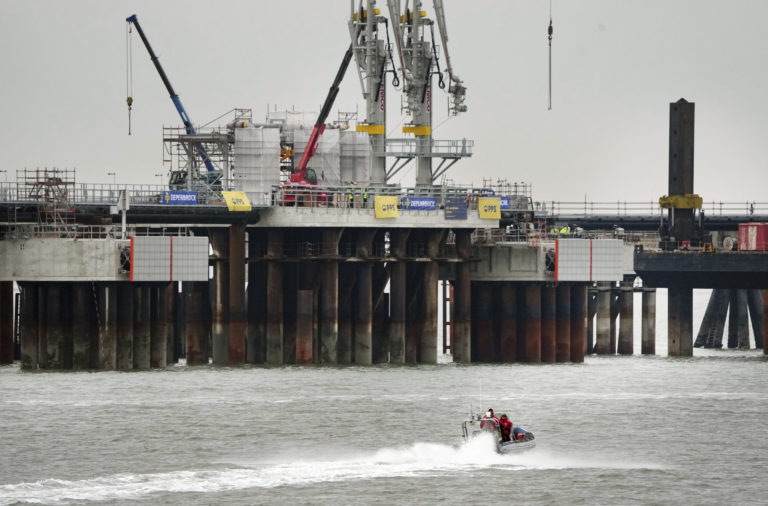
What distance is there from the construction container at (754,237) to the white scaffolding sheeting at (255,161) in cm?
3992

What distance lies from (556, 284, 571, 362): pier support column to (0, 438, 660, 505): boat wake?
51316 mm

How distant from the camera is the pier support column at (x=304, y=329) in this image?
4921 inches

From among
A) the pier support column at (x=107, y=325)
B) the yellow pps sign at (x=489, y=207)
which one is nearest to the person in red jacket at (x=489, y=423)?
the pier support column at (x=107, y=325)

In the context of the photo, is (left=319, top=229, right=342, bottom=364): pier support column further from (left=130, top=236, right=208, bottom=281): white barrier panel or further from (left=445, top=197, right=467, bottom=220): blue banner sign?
(left=130, top=236, right=208, bottom=281): white barrier panel

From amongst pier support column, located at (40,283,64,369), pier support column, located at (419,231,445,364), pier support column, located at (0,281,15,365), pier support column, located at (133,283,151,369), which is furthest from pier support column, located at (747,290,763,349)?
pier support column, located at (40,283,64,369)

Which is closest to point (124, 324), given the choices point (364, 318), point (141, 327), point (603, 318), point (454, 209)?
point (141, 327)

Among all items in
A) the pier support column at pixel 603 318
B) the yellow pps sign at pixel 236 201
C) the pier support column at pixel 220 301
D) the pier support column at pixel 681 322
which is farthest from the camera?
the pier support column at pixel 603 318

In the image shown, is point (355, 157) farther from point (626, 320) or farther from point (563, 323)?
point (626, 320)

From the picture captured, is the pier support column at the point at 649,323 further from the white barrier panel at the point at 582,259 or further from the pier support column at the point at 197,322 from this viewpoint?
the pier support column at the point at 197,322

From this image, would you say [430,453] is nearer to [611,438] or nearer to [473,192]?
[611,438]

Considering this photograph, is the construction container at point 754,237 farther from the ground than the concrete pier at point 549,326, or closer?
farther from the ground

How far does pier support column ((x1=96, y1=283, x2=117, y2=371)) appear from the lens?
115 meters

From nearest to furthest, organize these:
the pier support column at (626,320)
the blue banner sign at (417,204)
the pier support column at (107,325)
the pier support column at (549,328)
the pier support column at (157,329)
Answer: the pier support column at (107,325)
the pier support column at (157,329)
the blue banner sign at (417,204)
the pier support column at (549,328)
the pier support column at (626,320)

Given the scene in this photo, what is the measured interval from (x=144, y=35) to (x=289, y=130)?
66.8 feet
